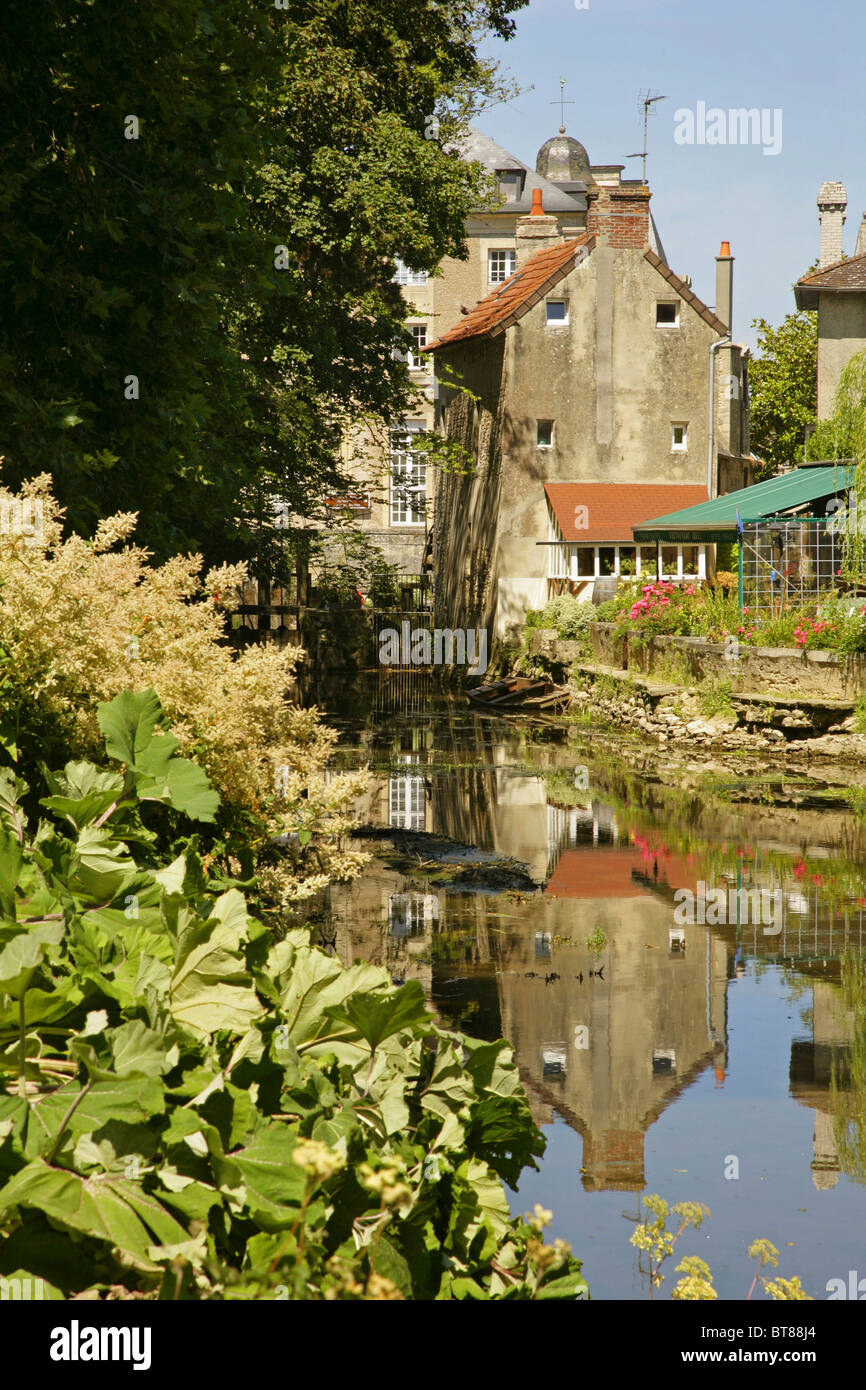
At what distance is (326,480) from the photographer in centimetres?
2597

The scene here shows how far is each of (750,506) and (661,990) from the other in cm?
1871

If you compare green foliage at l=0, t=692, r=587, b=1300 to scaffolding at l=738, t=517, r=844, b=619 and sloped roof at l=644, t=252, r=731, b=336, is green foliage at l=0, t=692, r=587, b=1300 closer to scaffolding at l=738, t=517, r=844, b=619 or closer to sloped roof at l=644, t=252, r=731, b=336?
scaffolding at l=738, t=517, r=844, b=619

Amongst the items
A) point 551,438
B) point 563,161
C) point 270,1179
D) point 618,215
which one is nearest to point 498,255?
point 563,161

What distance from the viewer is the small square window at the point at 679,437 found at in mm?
34281

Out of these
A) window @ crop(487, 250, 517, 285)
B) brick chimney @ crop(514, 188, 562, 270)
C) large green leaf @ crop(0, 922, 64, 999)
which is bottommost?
large green leaf @ crop(0, 922, 64, 999)

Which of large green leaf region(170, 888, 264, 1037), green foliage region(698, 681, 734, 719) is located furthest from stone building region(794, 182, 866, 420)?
large green leaf region(170, 888, 264, 1037)

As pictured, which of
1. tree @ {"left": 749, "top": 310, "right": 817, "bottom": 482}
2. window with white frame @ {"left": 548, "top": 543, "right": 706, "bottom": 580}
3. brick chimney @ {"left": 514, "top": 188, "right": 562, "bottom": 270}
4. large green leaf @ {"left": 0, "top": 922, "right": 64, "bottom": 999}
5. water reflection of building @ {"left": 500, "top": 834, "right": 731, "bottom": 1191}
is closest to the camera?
large green leaf @ {"left": 0, "top": 922, "right": 64, "bottom": 999}

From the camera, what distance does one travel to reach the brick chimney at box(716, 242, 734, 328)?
1636 inches

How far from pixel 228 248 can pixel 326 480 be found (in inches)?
664

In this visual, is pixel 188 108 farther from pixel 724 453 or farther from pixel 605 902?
pixel 724 453

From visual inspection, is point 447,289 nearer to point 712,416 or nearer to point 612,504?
point 712,416

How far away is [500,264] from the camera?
192ft

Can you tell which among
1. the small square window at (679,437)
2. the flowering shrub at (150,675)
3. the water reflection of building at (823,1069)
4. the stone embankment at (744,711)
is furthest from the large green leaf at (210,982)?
the small square window at (679,437)

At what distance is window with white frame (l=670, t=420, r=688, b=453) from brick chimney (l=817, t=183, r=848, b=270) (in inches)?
505
